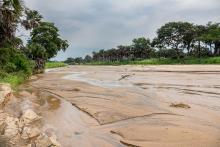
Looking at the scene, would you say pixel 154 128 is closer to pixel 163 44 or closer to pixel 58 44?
pixel 58 44

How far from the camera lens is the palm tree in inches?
824

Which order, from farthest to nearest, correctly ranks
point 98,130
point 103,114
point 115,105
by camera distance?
point 115,105
point 103,114
point 98,130

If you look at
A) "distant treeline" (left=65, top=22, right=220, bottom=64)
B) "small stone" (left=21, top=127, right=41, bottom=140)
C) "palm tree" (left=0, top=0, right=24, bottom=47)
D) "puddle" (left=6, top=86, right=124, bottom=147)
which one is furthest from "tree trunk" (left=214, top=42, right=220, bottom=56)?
"small stone" (left=21, top=127, right=41, bottom=140)

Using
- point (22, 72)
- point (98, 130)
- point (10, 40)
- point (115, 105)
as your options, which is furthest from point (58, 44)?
point (98, 130)

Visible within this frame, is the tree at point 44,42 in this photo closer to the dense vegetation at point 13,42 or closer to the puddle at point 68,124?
the dense vegetation at point 13,42

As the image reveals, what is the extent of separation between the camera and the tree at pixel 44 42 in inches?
1663

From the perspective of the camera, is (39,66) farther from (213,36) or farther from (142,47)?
(142,47)

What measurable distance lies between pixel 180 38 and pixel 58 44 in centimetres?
3865

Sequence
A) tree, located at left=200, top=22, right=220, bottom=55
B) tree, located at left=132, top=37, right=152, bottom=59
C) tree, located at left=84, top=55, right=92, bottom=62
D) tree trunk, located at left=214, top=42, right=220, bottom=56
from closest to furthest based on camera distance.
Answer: tree, located at left=200, top=22, right=220, bottom=55 < tree trunk, located at left=214, top=42, right=220, bottom=56 < tree, located at left=132, top=37, right=152, bottom=59 < tree, located at left=84, top=55, right=92, bottom=62

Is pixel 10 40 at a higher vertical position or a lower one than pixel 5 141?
higher

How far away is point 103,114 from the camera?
35.3 feet

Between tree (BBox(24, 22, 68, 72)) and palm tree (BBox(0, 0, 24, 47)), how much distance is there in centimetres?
1844

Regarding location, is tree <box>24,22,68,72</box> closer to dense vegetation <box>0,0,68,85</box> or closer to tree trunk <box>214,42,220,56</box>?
dense vegetation <box>0,0,68,85</box>

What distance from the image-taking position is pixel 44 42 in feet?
152
